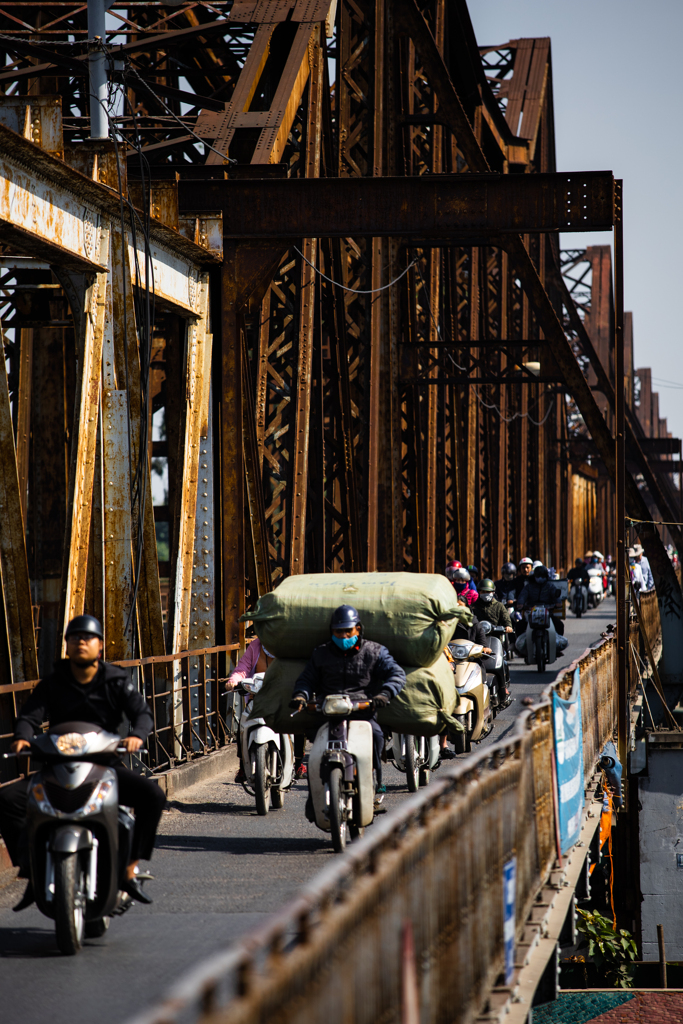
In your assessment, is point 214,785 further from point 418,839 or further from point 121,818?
point 418,839

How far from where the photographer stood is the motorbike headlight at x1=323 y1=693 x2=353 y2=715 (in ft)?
27.1

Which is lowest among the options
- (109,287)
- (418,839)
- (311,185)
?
(418,839)

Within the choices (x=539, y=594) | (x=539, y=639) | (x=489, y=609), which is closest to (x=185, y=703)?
(x=489, y=609)

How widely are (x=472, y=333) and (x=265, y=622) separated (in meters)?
20.6

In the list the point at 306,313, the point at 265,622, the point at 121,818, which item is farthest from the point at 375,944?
the point at 306,313

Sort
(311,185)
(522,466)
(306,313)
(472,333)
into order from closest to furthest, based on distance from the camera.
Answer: (311,185) → (306,313) → (472,333) → (522,466)

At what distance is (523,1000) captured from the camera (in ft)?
18.7

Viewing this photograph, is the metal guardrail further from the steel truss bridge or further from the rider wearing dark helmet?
the rider wearing dark helmet

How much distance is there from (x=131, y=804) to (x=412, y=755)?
466 centimetres

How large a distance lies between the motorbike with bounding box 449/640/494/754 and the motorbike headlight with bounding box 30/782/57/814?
6580mm

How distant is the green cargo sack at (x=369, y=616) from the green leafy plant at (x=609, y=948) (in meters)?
9.58

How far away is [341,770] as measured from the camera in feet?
26.3

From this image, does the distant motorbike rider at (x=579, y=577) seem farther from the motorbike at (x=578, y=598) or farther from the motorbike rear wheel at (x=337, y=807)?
the motorbike rear wheel at (x=337, y=807)

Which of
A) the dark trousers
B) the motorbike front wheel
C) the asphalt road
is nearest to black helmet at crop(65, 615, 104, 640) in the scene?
the dark trousers
